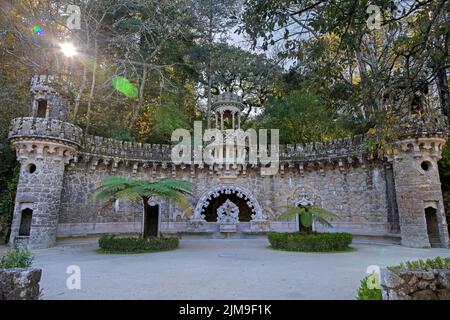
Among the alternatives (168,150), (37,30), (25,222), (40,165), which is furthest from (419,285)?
(37,30)

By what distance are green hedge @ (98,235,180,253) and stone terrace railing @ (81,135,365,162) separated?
577cm

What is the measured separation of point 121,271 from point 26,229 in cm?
861

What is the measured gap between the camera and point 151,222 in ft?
47.4

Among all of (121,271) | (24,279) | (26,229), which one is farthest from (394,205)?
(26,229)

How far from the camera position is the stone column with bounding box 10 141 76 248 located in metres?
11.9

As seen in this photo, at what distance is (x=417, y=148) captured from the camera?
Answer: 12781mm

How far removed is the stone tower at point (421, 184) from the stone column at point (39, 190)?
611 inches

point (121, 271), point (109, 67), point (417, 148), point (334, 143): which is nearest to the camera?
point (121, 271)

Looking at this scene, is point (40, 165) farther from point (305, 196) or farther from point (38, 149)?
point (305, 196)

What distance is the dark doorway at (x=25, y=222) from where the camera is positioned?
42.1 ft

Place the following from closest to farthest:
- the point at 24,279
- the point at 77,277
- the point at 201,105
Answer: the point at 24,279
the point at 77,277
the point at 201,105

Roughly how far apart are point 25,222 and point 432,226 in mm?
18701

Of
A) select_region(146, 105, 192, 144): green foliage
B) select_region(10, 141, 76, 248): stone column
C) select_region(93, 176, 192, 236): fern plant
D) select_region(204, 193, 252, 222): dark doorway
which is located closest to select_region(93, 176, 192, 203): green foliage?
select_region(93, 176, 192, 236): fern plant

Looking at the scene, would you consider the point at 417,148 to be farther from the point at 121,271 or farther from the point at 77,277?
the point at 77,277
